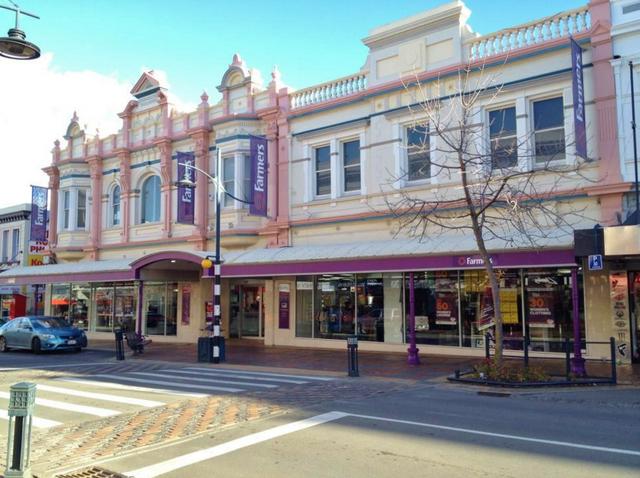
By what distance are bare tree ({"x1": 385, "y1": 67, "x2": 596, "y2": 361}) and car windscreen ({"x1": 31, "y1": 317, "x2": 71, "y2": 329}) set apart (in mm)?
13533

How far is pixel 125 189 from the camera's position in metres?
28.5

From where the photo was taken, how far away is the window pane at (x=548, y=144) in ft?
54.5

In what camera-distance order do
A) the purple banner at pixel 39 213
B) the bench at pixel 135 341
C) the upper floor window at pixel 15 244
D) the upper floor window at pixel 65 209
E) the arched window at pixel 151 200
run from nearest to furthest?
the bench at pixel 135 341 < the arched window at pixel 151 200 < the upper floor window at pixel 65 209 < the purple banner at pixel 39 213 < the upper floor window at pixel 15 244

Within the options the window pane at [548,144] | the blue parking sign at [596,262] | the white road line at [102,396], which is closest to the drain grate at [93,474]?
the white road line at [102,396]

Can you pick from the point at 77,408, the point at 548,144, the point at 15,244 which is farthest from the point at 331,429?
the point at 15,244

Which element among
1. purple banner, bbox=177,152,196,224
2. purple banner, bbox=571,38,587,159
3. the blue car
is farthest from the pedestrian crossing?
purple banner, bbox=177,152,196,224

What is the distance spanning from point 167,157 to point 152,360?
11159 millimetres

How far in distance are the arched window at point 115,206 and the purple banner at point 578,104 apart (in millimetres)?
22137

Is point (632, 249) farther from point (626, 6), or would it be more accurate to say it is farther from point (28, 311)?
point (28, 311)

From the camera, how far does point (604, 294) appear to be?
1561 centimetres

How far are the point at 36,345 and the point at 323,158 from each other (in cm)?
1268

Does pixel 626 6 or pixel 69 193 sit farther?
pixel 69 193

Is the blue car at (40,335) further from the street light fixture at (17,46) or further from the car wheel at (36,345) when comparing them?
the street light fixture at (17,46)

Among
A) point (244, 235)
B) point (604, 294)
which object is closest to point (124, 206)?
point (244, 235)
